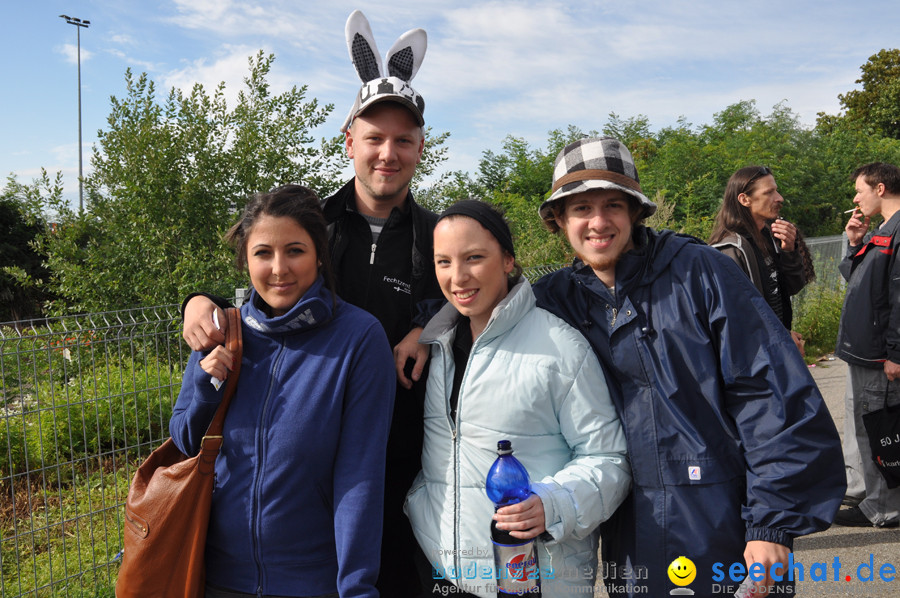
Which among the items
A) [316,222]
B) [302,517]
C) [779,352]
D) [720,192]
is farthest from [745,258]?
[720,192]

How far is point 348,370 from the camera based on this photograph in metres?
2.05

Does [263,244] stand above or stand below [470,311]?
above

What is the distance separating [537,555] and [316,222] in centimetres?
136

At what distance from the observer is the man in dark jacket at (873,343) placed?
449 centimetres

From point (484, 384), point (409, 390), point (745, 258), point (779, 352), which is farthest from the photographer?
point (745, 258)

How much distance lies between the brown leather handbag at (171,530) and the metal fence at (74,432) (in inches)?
63.2

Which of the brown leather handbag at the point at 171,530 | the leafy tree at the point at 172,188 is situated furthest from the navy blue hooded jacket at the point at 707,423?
the leafy tree at the point at 172,188

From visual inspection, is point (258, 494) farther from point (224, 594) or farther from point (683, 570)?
point (683, 570)

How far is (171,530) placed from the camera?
1.93 m

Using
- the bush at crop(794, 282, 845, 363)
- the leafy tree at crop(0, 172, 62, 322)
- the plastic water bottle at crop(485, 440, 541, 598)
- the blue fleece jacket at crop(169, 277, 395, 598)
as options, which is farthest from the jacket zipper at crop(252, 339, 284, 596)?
the leafy tree at crop(0, 172, 62, 322)

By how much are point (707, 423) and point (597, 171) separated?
3.02 feet

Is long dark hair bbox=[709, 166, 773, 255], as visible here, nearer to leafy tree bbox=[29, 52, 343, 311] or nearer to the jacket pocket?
the jacket pocket

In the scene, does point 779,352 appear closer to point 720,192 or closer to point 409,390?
point 409,390

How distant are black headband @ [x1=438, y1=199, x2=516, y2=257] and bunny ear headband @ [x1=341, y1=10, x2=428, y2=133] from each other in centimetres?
63
